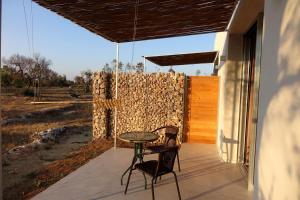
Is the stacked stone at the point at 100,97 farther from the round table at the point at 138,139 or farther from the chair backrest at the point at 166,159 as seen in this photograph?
the chair backrest at the point at 166,159

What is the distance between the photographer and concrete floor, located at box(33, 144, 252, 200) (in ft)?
13.1

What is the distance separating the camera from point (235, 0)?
4043 millimetres

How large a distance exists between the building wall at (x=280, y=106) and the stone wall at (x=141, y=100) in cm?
516

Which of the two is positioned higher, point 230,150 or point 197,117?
point 197,117

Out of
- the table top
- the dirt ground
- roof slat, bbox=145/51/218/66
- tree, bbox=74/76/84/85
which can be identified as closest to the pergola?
the table top

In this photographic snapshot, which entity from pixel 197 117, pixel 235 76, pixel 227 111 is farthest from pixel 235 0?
pixel 197 117

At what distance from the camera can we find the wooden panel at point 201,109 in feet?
25.7

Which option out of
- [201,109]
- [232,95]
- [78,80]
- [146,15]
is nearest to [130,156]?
[232,95]

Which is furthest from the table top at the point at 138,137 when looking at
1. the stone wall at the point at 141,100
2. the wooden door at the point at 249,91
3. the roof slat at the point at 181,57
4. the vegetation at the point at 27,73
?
the vegetation at the point at 27,73

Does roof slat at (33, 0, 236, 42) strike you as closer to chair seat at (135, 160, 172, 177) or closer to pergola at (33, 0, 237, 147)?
pergola at (33, 0, 237, 147)

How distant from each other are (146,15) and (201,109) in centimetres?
393

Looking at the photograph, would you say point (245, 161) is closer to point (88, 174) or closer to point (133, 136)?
point (133, 136)

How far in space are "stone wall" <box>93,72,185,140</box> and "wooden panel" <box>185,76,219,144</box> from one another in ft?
1.02

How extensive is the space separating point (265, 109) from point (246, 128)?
3331 millimetres
